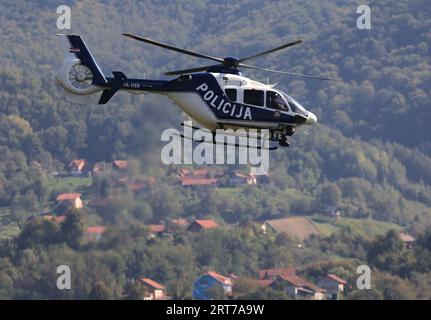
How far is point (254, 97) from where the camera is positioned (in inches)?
1902

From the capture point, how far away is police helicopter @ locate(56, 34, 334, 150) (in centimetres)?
4809

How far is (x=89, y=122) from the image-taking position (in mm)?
153000

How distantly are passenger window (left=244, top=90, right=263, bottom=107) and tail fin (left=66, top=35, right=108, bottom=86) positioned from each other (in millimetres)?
4474

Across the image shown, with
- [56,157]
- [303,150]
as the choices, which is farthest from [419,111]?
[56,157]

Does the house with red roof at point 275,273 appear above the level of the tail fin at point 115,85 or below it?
below

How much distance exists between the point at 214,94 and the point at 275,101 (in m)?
2.03

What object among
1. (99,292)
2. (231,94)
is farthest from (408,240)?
(231,94)

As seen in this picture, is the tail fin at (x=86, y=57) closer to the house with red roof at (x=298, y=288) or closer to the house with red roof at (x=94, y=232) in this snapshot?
the house with red roof at (x=94, y=232)

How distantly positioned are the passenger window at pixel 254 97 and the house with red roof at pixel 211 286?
1253 inches

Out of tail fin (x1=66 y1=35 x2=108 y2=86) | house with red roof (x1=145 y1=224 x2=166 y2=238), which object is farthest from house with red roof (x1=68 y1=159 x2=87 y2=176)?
tail fin (x1=66 y1=35 x2=108 y2=86)

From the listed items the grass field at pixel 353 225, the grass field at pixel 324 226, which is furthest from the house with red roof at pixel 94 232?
the grass field at pixel 353 225

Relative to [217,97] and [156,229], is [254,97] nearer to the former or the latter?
[217,97]

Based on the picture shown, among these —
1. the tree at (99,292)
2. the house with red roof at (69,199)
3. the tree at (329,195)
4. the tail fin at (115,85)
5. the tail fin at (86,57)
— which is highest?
the tail fin at (86,57)

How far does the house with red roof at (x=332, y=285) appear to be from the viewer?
85.8 metres
